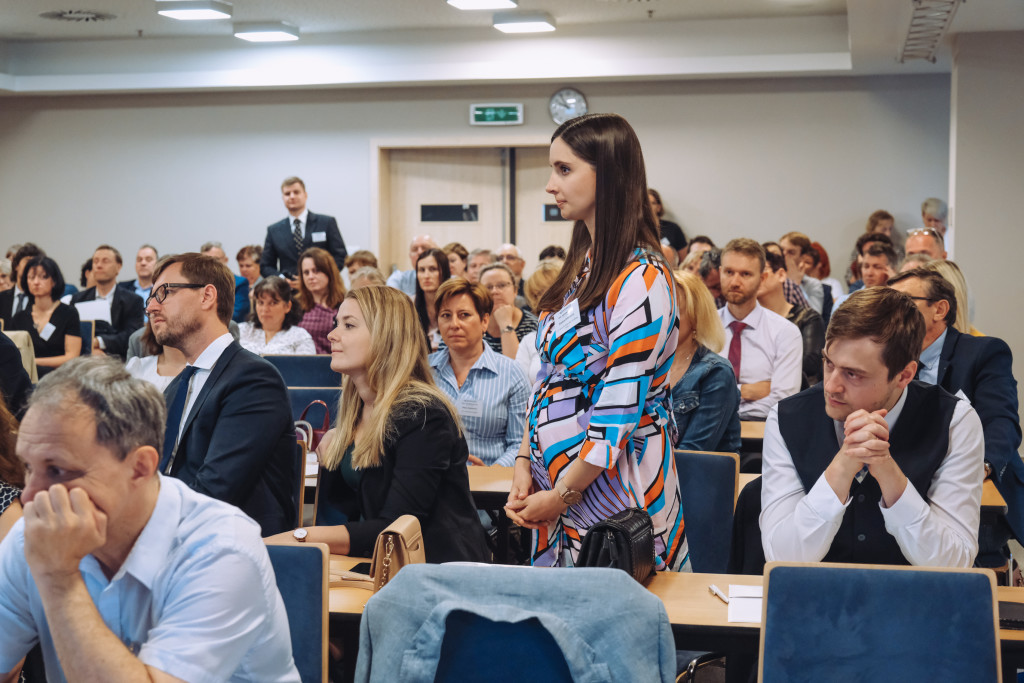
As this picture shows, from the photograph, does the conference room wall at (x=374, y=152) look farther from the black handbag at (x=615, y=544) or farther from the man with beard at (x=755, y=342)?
the black handbag at (x=615, y=544)

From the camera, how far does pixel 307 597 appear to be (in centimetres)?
201

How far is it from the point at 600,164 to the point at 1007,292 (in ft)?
23.0

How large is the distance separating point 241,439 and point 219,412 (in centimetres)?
12

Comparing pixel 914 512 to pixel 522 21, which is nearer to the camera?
pixel 914 512

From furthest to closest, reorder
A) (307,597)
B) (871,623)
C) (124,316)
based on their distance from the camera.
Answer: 1. (124,316)
2. (307,597)
3. (871,623)

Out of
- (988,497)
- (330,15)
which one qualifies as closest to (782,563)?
(988,497)

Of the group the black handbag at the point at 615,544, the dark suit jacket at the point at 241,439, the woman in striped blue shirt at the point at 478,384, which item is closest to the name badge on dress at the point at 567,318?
the black handbag at the point at 615,544

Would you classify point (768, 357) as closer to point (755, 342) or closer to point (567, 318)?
point (755, 342)

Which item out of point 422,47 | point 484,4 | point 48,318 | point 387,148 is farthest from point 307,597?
point 387,148

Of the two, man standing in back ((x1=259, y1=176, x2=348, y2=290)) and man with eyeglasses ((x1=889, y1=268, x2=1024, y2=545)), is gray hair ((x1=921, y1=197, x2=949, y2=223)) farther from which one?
man with eyeglasses ((x1=889, y1=268, x2=1024, y2=545))

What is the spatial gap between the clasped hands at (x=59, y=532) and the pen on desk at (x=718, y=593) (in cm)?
130

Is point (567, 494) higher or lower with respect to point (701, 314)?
lower

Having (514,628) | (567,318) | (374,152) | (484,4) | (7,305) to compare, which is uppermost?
(484,4)

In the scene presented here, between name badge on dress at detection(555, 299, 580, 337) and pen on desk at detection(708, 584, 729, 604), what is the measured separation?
65cm
